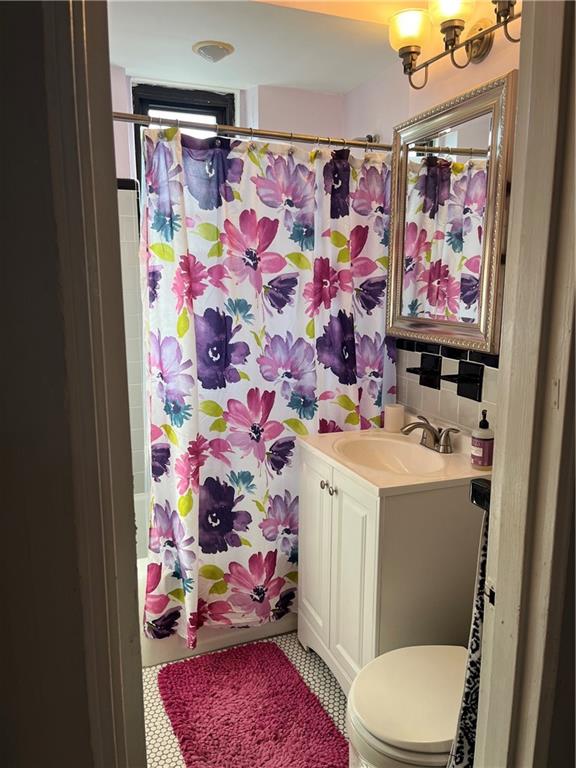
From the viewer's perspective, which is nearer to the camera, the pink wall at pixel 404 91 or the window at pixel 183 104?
the pink wall at pixel 404 91

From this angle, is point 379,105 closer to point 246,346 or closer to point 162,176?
point 162,176

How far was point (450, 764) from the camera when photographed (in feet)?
3.52

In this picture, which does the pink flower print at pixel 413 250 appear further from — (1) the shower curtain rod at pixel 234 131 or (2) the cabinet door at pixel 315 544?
(2) the cabinet door at pixel 315 544

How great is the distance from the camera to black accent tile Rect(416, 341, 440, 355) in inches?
87.7

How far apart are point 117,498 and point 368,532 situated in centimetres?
135

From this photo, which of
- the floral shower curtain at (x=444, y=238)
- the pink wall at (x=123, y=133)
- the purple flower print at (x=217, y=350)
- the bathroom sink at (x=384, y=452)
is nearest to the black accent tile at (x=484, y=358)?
the floral shower curtain at (x=444, y=238)

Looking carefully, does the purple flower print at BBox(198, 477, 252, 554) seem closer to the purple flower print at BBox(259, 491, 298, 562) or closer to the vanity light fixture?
the purple flower print at BBox(259, 491, 298, 562)

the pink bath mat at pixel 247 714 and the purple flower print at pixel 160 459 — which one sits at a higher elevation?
the purple flower print at pixel 160 459

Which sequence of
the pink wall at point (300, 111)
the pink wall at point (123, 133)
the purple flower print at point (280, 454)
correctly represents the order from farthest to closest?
the pink wall at point (300, 111), the pink wall at point (123, 133), the purple flower print at point (280, 454)

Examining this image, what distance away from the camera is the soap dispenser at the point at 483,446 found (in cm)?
187

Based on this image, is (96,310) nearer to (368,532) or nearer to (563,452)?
(563,452)

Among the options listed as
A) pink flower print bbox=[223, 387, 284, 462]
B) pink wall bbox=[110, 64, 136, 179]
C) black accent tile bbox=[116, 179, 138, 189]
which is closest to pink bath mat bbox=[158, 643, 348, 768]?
pink flower print bbox=[223, 387, 284, 462]

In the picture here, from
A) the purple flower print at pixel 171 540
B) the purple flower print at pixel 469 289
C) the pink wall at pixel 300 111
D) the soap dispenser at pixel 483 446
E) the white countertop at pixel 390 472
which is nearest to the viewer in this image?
the white countertop at pixel 390 472

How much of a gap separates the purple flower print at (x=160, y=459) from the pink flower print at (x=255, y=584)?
490 millimetres
